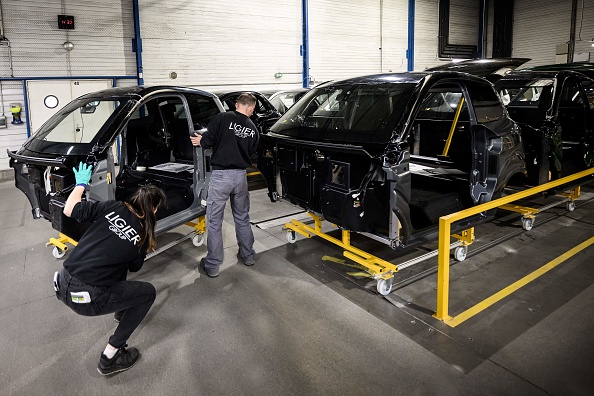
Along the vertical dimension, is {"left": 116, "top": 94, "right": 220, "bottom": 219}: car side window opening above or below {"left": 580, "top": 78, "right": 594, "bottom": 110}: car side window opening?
below

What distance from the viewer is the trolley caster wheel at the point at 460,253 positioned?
4.35 meters

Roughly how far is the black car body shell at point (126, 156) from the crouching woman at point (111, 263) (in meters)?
1.10

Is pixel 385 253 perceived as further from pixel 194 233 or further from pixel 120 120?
pixel 120 120

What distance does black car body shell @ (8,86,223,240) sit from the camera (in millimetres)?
3797

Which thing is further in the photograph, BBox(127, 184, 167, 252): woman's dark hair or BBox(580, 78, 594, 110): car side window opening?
BBox(580, 78, 594, 110): car side window opening

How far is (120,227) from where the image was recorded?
8.49 feet

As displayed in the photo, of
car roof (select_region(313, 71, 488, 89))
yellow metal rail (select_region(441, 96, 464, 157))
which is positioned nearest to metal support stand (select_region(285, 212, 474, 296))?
yellow metal rail (select_region(441, 96, 464, 157))

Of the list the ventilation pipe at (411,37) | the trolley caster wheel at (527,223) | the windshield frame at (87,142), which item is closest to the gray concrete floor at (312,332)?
the trolley caster wheel at (527,223)

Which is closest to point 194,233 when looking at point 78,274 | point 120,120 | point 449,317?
point 120,120

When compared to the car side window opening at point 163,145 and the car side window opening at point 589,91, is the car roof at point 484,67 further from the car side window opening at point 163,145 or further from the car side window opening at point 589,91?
the car side window opening at point 163,145

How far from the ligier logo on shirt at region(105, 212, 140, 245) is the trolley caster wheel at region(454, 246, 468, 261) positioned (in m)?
3.11

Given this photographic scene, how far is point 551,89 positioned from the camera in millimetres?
5000

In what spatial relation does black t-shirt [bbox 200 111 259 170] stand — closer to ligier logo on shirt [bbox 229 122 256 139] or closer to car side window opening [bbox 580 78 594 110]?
ligier logo on shirt [bbox 229 122 256 139]

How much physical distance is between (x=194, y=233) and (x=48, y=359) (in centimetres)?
239
